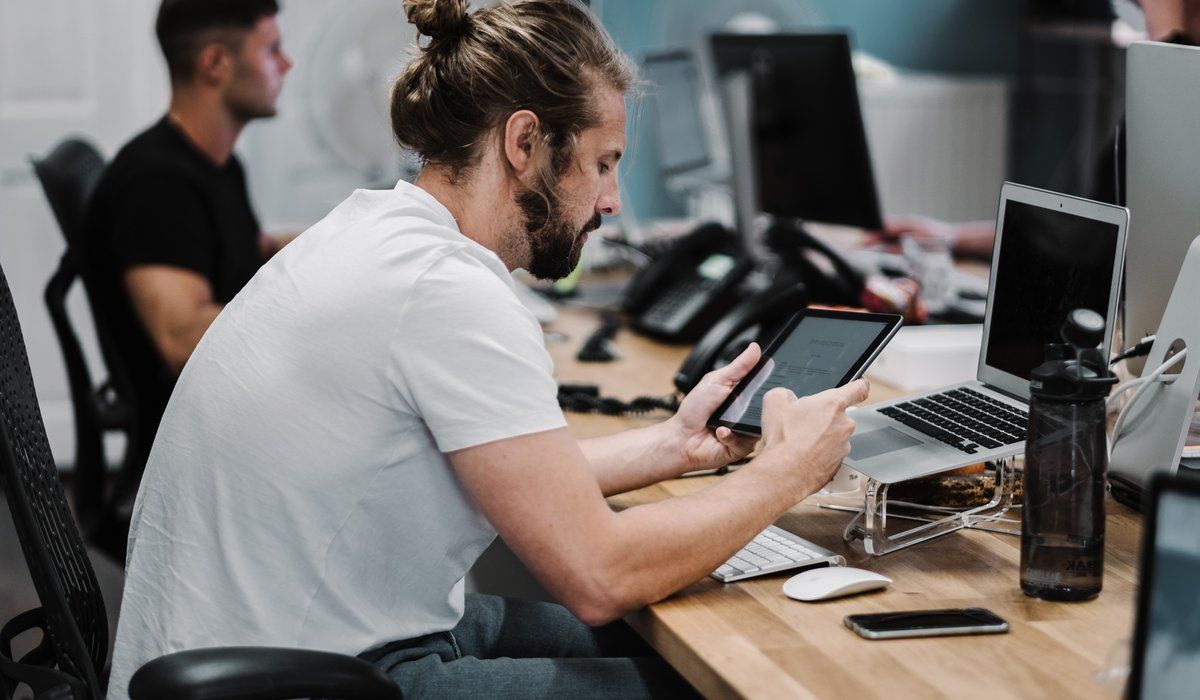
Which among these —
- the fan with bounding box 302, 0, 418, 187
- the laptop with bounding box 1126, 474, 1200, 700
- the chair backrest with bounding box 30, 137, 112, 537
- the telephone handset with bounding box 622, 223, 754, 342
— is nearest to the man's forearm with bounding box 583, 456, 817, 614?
the laptop with bounding box 1126, 474, 1200, 700

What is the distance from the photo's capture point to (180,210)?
7.41 ft

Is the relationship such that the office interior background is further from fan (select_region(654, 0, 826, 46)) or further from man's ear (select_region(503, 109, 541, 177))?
man's ear (select_region(503, 109, 541, 177))

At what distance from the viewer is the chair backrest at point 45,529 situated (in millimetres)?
1106

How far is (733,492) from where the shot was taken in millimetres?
1209

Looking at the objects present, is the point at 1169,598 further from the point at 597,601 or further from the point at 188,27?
the point at 188,27

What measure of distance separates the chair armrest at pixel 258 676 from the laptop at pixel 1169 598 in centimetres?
58

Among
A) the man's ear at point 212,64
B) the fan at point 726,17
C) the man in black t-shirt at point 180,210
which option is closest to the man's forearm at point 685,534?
the man in black t-shirt at point 180,210

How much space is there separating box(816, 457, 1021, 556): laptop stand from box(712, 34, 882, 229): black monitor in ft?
3.67

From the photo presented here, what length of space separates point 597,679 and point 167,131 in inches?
63.7

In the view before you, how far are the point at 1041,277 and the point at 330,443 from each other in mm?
806

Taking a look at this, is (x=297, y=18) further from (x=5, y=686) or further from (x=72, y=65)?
(x=5, y=686)

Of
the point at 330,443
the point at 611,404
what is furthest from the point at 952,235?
the point at 330,443

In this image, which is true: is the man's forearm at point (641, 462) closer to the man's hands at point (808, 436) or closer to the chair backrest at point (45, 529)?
the man's hands at point (808, 436)

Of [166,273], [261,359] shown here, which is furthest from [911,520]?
[166,273]
